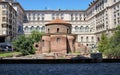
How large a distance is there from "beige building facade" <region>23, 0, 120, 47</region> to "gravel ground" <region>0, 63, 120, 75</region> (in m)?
81.0

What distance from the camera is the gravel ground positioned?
17672mm

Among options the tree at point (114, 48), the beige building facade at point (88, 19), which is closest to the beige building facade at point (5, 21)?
the beige building facade at point (88, 19)

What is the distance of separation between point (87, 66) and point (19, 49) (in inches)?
2623

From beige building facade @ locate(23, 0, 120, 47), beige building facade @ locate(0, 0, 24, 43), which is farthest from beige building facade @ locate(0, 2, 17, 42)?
beige building facade @ locate(23, 0, 120, 47)

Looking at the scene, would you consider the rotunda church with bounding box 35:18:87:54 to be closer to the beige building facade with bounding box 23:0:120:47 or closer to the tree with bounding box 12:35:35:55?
the tree with bounding box 12:35:35:55

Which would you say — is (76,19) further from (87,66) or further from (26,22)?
(87,66)

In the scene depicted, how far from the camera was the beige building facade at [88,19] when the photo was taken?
345 feet

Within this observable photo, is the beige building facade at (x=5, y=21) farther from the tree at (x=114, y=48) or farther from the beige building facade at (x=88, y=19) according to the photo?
the tree at (x=114, y=48)

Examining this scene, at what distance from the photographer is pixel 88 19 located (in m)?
148

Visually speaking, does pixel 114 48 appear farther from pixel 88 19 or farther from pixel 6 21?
pixel 88 19

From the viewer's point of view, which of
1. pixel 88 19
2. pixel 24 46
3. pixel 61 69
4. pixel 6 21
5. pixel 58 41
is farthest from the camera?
pixel 88 19

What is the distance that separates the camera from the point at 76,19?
511 ft

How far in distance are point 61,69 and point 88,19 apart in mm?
131579

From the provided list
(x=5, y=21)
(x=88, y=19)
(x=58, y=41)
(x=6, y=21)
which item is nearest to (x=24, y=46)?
(x=58, y=41)
